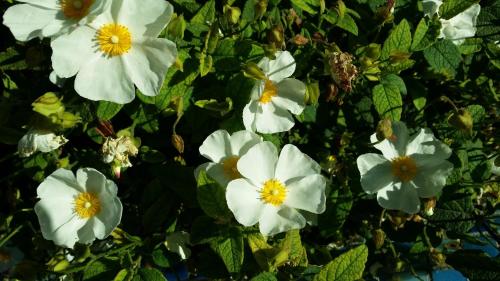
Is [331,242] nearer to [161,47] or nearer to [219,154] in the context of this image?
[219,154]

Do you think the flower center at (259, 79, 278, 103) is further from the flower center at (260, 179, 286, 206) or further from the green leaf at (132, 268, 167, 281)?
the green leaf at (132, 268, 167, 281)

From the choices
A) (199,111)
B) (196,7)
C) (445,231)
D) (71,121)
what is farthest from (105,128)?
(445,231)

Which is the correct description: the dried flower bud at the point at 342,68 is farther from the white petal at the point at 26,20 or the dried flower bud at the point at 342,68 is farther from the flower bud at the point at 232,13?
the white petal at the point at 26,20

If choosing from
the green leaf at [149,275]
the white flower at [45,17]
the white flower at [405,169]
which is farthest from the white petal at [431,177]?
the white flower at [45,17]

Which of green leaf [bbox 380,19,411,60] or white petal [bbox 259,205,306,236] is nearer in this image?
white petal [bbox 259,205,306,236]

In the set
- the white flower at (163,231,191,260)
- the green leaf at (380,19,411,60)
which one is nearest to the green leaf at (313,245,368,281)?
the white flower at (163,231,191,260)

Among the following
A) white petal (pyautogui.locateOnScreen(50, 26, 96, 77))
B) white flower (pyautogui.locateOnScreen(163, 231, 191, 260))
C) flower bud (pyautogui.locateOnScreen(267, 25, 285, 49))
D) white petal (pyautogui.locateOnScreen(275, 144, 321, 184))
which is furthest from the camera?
white flower (pyautogui.locateOnScreen(163, 231, 191, 260))

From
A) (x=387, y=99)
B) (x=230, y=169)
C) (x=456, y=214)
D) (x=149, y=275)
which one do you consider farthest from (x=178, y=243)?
(x=456, y=214)
